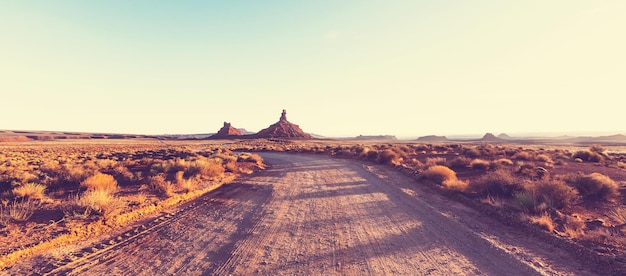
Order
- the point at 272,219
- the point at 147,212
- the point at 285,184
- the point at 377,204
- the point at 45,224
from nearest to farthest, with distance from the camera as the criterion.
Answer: the point at 45,224 → the point at 272,219 → the point at 147,212 → the point at 377,204 → the point at 285,184

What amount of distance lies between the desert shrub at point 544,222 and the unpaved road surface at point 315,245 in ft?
2.05

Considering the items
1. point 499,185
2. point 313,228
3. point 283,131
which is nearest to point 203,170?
point 313,228

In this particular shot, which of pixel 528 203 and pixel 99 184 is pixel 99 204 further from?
pixel 528 203

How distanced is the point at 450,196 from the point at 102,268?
37.7 feet

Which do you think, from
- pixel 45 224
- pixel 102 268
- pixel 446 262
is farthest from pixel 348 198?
pixel 45 224

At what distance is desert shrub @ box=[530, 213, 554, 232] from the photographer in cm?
694

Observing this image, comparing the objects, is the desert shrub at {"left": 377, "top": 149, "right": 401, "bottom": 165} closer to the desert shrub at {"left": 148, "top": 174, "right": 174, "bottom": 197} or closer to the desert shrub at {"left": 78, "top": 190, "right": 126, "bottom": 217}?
the desert shrub at {"left": 148, "top": 174, "right": 174, "bottom": 197}

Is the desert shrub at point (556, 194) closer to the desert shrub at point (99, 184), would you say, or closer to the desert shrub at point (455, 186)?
the desert shrub at point (455, 186)

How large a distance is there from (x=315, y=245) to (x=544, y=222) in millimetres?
6096

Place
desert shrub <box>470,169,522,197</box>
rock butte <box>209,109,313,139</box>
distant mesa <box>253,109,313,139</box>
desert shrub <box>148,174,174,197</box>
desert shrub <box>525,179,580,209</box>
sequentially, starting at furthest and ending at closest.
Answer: rock butte <box>209,109,313,139</box>, distant mesa <box>253,109,313,139</box>, desert shrub <box>148,174,174,197</box>, desert shrub <box>470,169,522,197</box>, desert shrub <box>525,179,580,209</box>

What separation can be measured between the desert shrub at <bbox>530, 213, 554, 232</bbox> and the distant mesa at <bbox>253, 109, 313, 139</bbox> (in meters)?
131

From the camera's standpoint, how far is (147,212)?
28.7 feet

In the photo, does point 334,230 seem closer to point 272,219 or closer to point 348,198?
point 272,219

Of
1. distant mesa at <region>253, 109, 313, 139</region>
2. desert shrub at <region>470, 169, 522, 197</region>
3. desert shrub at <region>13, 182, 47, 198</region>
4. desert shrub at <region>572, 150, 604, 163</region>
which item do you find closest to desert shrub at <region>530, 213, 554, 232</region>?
desert shrub at <region>470, 169, 522, 197</region>
